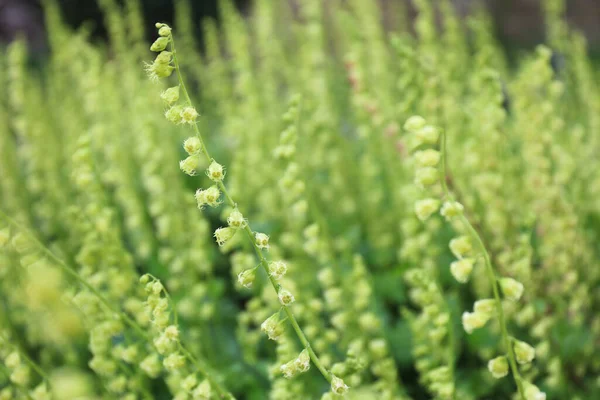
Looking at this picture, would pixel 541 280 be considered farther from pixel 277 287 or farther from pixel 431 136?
pixel 277 287

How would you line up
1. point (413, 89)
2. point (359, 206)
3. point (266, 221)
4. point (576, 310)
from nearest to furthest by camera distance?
point (413, 89), point (576, 310), point (266, 221), point (359, 206)

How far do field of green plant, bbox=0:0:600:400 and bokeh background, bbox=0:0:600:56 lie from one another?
9.80 m

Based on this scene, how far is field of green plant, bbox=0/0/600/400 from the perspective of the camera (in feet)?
4.74

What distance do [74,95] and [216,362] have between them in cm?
273

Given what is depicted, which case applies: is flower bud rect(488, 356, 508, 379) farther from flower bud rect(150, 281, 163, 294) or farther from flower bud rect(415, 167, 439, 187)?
flower bud rect(150, 281, 163, 294)

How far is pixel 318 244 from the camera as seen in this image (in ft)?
7.17

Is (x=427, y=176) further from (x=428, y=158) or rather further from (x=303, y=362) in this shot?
(x=303, y=362)

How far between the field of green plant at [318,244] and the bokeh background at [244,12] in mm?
9803

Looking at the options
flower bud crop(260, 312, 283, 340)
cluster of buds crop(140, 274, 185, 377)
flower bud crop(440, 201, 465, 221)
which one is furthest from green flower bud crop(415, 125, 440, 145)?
cluster of buds crop(140, 274, 185, 377)

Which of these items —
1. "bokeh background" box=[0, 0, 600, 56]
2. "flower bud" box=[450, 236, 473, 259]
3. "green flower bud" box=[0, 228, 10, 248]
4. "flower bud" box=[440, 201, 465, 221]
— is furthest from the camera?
"bokeh background" box=[0, 0, 600, 56]

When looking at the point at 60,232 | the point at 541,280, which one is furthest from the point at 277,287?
the point at 60,232

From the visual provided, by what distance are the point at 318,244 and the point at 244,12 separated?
13.6 m

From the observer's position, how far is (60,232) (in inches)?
147

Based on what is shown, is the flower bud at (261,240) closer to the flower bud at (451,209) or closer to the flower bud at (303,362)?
the flower bud at (303,362)
